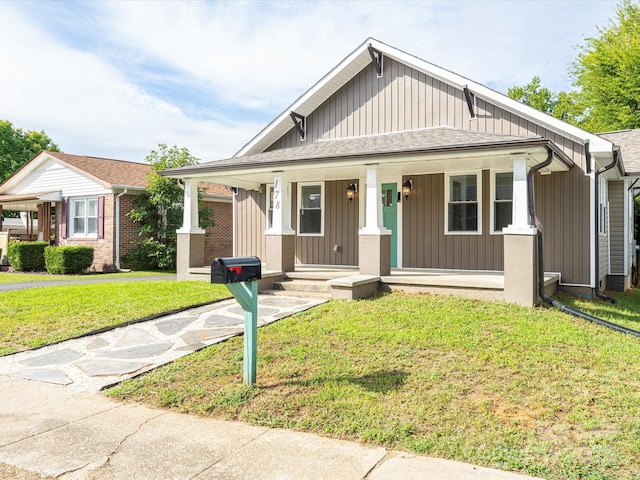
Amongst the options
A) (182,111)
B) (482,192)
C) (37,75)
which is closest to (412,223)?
(482,192)

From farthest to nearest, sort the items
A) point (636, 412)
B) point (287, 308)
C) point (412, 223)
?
point (412, 223), point (287, 308), point (636, 412)

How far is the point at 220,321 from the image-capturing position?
6.68m

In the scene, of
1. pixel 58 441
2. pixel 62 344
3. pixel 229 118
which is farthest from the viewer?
pixel 229 118

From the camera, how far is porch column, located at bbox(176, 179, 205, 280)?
10672 mm

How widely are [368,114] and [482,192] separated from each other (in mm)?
3375

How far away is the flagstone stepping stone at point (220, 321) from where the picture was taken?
21.3 ft

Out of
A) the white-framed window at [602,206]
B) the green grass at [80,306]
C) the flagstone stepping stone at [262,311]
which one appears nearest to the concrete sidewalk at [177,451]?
the green grass at [80,306]

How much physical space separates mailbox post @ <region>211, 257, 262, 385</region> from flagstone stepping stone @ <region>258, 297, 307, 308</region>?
3300 mm

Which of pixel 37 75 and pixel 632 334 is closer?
pixel 632 334

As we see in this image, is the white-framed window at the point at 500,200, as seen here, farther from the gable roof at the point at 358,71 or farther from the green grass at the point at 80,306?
the green grass at the point at 80,306

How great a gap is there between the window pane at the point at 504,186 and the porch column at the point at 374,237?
2.97 m

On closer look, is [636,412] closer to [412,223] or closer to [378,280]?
[378,280]

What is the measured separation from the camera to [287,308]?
7328 millimetres

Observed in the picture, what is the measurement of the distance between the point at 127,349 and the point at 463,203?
7.61 m
